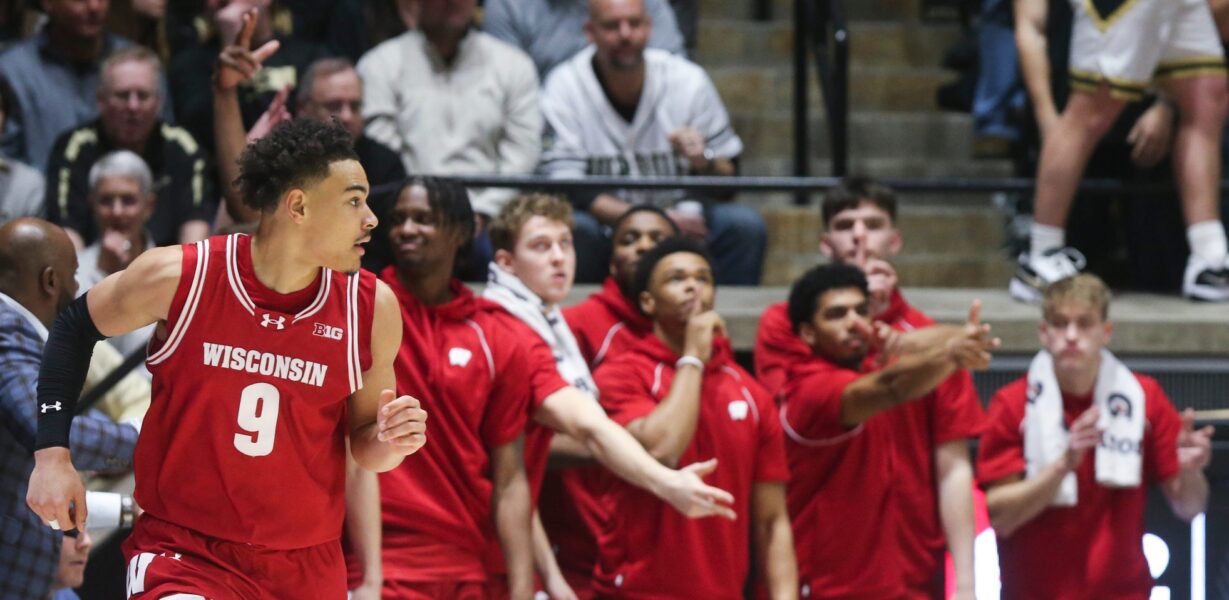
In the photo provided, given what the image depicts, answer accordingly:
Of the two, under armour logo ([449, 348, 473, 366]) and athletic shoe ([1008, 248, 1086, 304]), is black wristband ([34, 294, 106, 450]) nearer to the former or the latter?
under armour logo ([449, 348, 473, 366])

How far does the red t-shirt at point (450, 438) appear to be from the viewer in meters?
4.89

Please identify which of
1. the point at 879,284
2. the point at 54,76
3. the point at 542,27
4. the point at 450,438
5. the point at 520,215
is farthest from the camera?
the point at 542,27

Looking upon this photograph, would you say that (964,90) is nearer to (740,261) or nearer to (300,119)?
(740,261)

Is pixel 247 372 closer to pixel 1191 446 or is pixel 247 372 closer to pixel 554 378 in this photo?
pixel 554 378

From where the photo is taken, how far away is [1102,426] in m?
5.54

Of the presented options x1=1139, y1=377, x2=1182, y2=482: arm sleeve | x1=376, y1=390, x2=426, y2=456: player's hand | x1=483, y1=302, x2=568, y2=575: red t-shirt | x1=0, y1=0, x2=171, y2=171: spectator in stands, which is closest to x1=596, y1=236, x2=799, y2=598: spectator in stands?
x1=483, y1=302, x2=568, y2=575: red t-shirt

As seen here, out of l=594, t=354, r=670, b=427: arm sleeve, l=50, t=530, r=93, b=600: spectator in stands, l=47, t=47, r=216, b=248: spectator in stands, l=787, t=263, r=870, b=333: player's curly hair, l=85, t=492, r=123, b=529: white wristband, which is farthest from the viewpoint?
l=47, t=47, r=216, b=248: spectator in stands

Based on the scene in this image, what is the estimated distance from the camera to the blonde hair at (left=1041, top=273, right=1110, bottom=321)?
5551mm

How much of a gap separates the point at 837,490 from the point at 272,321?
2.37 m

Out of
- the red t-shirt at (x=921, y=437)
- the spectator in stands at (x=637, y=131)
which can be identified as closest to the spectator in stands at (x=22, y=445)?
the red t-shirt at (x=921, y=437)

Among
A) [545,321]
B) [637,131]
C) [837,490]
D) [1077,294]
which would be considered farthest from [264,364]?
[637,131]

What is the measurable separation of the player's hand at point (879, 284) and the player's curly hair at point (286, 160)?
97.9 inches

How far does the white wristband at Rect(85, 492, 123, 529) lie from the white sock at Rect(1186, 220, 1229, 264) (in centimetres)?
402

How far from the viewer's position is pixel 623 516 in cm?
529
